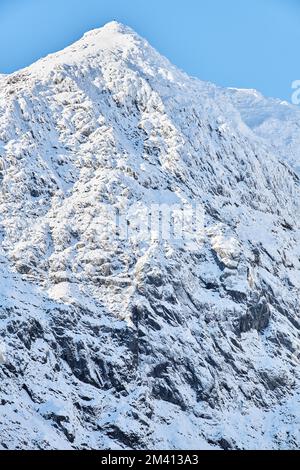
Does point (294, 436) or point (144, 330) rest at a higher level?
point (144, 330)

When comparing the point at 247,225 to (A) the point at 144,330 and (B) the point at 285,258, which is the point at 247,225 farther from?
(A) the point at 144,330

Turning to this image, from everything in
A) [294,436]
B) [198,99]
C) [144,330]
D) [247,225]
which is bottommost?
[294,436]

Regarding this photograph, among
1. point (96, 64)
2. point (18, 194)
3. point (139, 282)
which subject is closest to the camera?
point (139, 282)

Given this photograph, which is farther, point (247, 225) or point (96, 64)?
point (96, 64)
